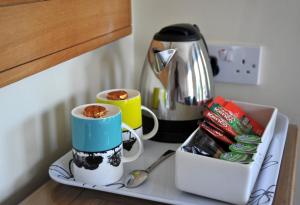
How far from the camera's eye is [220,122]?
2.28ft

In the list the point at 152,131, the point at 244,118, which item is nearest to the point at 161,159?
the point at 152,131

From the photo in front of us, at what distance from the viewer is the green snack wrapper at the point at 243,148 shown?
24.3 inches

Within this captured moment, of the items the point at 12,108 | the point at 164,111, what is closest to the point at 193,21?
the point at 164,111

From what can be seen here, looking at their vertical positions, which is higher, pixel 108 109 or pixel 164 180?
pixel 108 109

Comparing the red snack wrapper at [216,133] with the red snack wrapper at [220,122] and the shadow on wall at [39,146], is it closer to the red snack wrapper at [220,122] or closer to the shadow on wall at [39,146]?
the red snack wrapper at [220,122]

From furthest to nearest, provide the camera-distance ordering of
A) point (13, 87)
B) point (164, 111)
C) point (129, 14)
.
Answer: point (129, 14) → point (164, 111) → point (13, 87)

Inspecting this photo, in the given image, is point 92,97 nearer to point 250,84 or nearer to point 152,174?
point 152,174

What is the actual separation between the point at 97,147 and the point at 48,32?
0.65 feet

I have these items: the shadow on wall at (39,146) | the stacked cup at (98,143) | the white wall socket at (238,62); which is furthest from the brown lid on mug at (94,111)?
the white wall socket at (238,62)

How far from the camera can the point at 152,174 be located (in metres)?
0.67

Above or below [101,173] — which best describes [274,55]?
above

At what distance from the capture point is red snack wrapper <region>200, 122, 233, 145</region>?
2.23 feet

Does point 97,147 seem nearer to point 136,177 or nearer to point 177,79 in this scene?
point 136,177

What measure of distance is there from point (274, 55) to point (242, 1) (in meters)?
0.14
